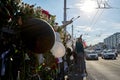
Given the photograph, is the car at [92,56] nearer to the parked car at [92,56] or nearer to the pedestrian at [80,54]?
the parked car at [92,56]

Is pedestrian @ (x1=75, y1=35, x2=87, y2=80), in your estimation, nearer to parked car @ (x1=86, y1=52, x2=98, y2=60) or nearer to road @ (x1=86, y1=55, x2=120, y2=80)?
road @ (x1=86, y1=55, x2=120, y2=80)

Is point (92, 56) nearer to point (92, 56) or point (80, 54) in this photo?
point (92, 56)

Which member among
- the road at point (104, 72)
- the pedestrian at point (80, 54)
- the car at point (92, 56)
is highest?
the pedestrian at point (80, 54)

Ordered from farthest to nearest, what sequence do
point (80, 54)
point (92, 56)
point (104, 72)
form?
1. point (92, 56)
2. point (104, 72)
3. point (80, 54)

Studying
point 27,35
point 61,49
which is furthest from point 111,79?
point 27,35

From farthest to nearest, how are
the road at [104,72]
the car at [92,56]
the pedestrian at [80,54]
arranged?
1. the car at [92,56]
2. the road at [104,72]
3. the pedestrian at [80,54]

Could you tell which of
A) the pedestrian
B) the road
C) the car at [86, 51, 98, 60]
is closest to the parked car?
the car at [86, 51, 98, 60]

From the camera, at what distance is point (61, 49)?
34.3ft

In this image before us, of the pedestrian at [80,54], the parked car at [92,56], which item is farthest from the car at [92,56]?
the pedestrian at [80,54]

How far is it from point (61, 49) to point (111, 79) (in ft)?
27.8

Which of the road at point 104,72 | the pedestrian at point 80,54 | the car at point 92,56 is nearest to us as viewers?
the pedestrian at point 80,54

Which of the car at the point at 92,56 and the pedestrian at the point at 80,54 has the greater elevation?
the pedestrian at the point at 80,54

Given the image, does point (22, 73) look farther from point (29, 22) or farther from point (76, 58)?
point (76, 58)

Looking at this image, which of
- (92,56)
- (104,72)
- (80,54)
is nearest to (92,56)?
(92,56)
